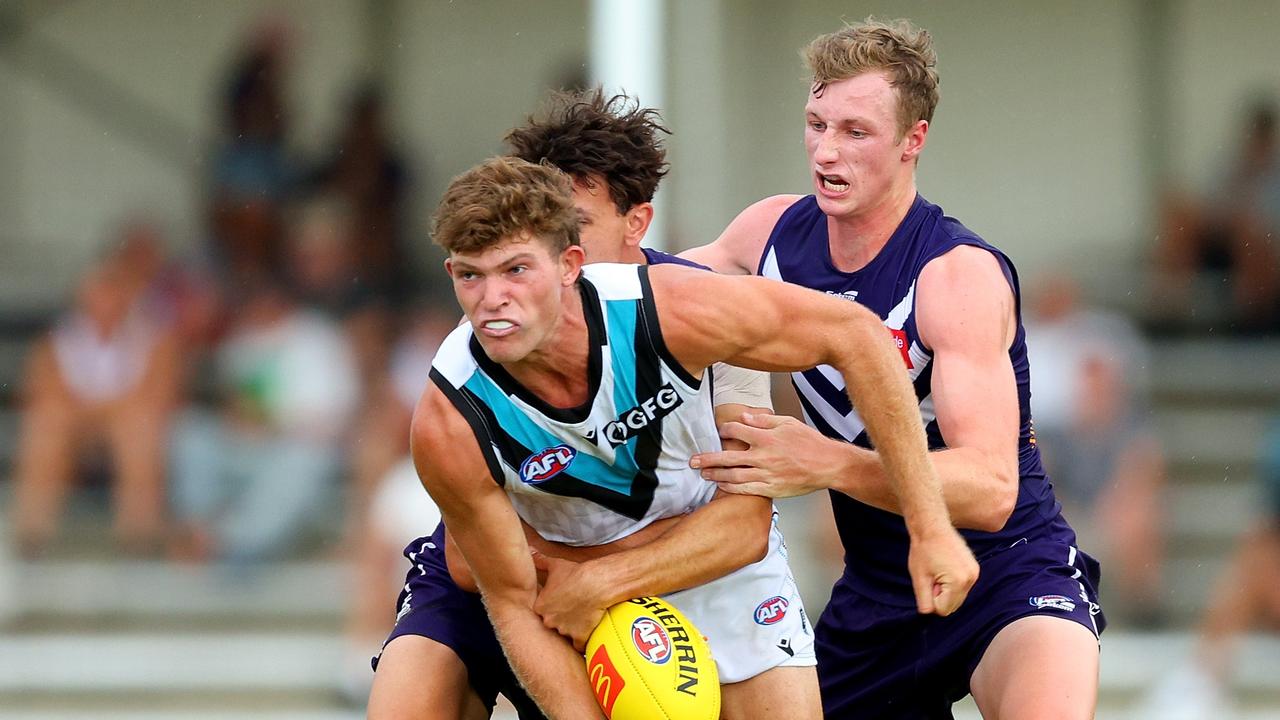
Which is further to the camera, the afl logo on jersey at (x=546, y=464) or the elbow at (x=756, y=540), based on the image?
the elbow at (x=756, y=540)

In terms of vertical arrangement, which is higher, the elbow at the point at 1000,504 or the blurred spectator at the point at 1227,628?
the elbow at the point at 1000,504

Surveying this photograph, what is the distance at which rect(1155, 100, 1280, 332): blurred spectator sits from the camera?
12.9 metres

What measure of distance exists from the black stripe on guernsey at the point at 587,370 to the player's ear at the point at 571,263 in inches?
2.6

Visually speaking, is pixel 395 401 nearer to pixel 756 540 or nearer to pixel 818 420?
pixel 818 420

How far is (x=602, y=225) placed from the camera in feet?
16.2

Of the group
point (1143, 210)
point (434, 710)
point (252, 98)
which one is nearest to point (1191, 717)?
point (1143, 210)

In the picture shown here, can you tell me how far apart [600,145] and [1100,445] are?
6911 millimetres

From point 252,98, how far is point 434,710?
30.9 feet

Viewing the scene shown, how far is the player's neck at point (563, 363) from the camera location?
4.38 meters

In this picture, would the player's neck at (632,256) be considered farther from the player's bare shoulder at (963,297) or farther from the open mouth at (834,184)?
the player's bare shoulder at (963,297)

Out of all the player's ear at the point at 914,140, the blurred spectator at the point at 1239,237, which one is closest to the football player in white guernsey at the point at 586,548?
the player's ear at the point at 914,140

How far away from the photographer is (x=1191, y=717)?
10.7 m

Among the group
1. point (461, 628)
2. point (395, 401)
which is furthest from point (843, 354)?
point (395, 401)

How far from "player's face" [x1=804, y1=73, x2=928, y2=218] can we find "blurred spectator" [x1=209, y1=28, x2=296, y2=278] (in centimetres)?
847
